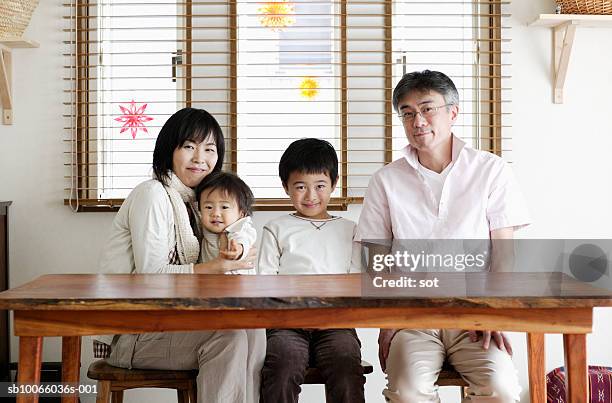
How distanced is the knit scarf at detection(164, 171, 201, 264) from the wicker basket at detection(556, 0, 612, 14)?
179 centimetres

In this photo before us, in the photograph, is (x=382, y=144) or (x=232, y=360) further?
(x=382, y=144)

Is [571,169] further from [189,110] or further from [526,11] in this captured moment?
[189,110]

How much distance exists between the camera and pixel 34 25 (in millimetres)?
3305

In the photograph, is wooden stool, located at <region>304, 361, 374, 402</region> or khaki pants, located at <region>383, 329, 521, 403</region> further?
wooden stool, located at <region>304, 361, 374, 402</region>

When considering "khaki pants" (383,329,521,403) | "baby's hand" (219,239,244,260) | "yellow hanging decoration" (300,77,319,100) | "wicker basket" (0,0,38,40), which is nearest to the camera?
"khaki pants" (383,329,521,403)

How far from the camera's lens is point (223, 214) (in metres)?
2.56

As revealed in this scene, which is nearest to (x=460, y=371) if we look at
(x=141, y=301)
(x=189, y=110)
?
(x=141, y=301)

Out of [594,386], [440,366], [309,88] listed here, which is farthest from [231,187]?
[594,386]

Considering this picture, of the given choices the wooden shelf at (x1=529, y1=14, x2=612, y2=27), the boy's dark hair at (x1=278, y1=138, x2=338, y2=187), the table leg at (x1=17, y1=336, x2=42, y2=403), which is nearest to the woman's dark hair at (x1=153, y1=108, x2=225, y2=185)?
the boy's dark hair at (x1=278, y1=138, x2=338, y2=187)

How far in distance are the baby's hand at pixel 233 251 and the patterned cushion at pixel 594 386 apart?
156 cm

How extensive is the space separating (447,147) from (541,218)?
105 centimetres

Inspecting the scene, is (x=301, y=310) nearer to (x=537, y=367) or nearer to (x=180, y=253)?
(x=180, y=253)

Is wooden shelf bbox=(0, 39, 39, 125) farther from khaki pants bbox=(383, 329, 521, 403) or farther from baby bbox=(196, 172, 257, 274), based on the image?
khaki pants bbox=(383, 329, 521, 403)

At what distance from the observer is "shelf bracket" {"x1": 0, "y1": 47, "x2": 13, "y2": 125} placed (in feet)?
10.6
